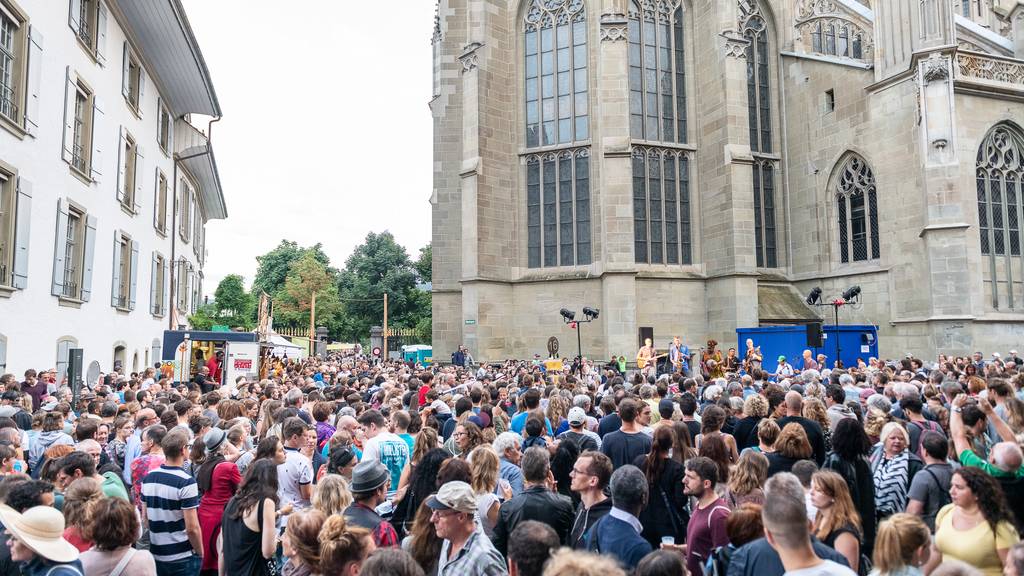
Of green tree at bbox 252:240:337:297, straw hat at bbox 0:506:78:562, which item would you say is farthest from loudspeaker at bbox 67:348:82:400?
green tree at bbox 252:240:337:297

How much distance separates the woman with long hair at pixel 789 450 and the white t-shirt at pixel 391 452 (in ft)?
10.4

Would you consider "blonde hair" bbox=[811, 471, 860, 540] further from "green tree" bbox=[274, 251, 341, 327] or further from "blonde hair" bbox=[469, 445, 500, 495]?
"green tree" bbox=[274, 251, 341, 327]

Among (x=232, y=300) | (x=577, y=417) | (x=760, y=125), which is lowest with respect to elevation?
(x=577, y=417)

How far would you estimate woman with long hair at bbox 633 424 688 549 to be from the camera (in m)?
4.93

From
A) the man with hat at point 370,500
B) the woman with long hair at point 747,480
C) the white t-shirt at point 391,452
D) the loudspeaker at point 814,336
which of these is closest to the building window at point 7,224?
the white t-shirt at point 391,452

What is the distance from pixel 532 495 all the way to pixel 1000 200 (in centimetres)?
2508

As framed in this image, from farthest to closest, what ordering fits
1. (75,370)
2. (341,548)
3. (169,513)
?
(75,370), (169,513), (341,548)

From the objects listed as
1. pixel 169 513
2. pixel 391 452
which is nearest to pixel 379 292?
pixel 391 452

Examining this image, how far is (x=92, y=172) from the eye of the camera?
640 inches

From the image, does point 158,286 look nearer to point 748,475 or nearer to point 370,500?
point 370,500

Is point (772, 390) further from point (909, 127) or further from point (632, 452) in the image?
point (909, 127)

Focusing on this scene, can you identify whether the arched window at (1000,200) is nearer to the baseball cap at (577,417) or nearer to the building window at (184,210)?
the baseball cap at (577,417)

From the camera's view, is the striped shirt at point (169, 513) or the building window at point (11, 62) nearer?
the striped shirt at point (169, 513)

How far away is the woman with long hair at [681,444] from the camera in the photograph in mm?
5570
